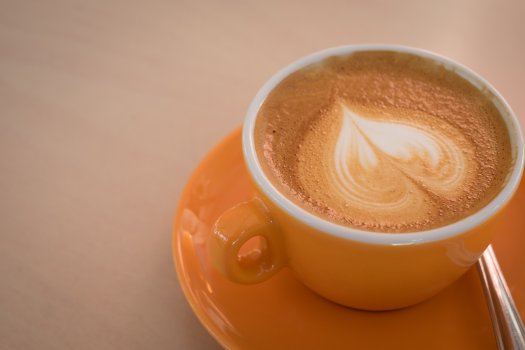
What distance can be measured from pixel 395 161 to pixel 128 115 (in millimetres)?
759

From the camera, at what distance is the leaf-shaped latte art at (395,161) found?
2.74ft

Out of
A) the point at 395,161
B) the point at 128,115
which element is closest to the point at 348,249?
the point at 395,161

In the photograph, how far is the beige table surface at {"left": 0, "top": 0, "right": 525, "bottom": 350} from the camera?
958mm

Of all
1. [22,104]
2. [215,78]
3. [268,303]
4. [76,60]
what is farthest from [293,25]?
[268,303]

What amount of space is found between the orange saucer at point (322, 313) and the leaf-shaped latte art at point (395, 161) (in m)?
0.17

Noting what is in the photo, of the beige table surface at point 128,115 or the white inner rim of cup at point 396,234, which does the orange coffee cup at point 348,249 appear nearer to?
the white inner rim of cup at point 396,234

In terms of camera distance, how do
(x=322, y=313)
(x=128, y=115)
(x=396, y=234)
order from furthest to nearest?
(x=128, y=115)
(x=322, y=313)
(x=396, y=234)

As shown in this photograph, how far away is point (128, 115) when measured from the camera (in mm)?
1362

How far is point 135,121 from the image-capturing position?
4.40 feet

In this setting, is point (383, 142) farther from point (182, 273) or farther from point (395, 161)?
point (182, 273)

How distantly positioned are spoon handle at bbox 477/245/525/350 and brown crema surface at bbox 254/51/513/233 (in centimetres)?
13

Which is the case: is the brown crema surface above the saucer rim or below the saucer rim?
above

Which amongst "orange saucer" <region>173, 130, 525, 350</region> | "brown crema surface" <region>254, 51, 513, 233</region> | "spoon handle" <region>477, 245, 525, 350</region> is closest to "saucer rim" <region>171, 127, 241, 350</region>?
"orange saucer" <region>173, 130, 525, 350</region>

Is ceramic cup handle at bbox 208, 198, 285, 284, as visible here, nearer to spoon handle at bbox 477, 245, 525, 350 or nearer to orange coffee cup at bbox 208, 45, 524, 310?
orange coffee cup at bbox 208, 45, 524, 310
